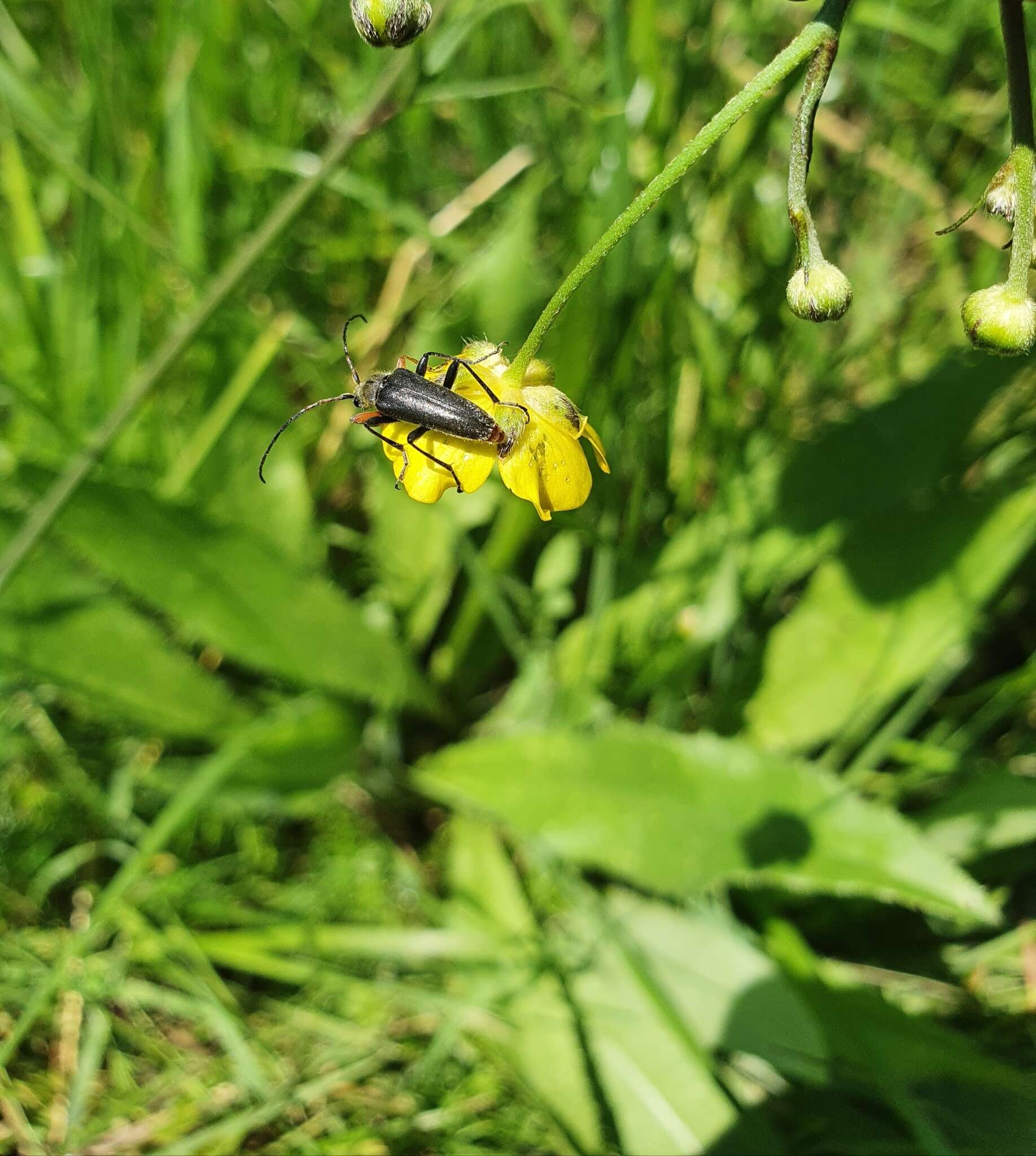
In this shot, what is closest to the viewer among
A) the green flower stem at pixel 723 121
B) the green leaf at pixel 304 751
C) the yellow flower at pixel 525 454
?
the green flower stem at pixel 723 121

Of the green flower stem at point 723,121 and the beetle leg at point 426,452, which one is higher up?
the beetle leg at point 426,452

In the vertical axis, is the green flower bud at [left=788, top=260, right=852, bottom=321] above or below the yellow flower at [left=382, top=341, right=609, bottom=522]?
below

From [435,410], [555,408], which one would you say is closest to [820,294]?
[555,408]

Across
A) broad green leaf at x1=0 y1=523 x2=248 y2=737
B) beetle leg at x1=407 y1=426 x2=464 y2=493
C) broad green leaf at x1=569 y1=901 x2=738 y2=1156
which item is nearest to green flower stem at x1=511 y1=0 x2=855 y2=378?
beetle leg at x1=407 y1=426 x2=464 y2=493

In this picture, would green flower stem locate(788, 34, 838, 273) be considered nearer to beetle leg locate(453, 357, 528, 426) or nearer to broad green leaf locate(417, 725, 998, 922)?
beetle leg locate(453, 357, 528, 426)

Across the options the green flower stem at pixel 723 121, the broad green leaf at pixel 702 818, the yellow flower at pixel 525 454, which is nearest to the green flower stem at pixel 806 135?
the green flower stem at pixel 723 121

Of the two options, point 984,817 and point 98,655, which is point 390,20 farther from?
point 984,817

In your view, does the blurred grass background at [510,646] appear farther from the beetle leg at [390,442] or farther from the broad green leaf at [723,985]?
the beetle leg at [390,442]
